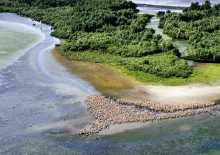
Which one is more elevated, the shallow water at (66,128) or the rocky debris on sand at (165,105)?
the rocky debris on sand at (165,105)

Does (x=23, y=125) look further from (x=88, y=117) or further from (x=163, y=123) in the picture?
(x=163, y=123)

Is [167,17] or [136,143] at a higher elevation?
[167,17]

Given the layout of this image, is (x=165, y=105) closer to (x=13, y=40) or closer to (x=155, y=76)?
(x=155, y=76)

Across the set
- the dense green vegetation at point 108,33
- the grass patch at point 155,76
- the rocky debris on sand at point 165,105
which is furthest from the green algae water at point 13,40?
the rocky debris on sand at point 165,105

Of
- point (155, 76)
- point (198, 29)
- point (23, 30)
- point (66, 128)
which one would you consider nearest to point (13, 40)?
point (23, 30)

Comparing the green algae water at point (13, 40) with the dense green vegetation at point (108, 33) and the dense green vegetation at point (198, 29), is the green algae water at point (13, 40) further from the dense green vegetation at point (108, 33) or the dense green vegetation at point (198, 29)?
the dense green vegetation at point (198, 29)

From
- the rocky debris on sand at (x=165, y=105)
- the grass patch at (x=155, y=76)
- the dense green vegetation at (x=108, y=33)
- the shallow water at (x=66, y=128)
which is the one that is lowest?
the shallow water at (x=66, y=128)

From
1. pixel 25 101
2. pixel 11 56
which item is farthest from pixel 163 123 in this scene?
pixel 11 56
